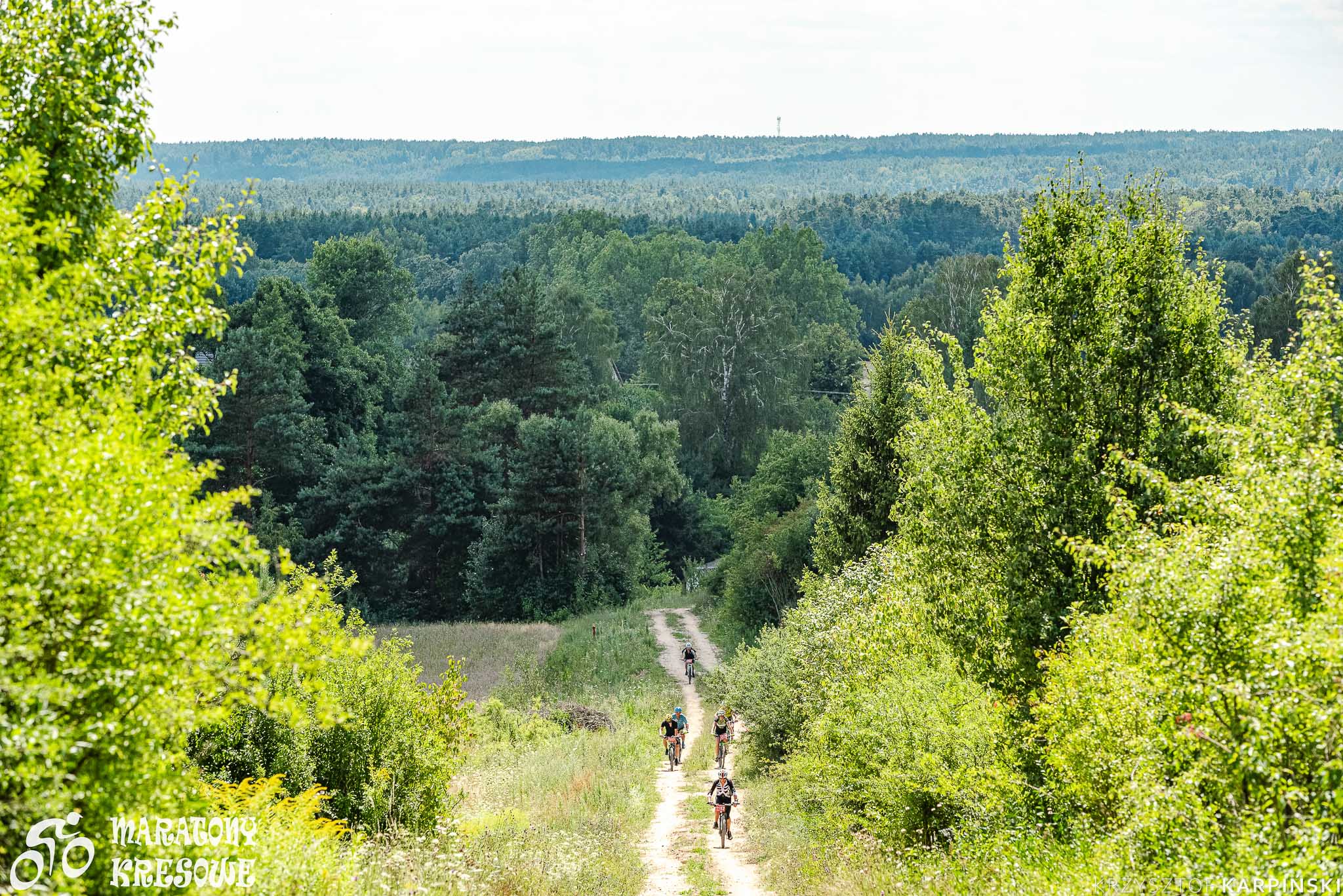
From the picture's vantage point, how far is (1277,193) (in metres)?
183

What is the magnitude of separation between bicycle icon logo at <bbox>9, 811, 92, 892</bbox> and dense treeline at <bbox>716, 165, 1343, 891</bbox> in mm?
6422

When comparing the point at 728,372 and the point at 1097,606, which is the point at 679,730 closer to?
the point at 1097,606

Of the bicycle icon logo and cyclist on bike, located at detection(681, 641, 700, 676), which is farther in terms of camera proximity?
cyclist on bike, located at detection(681, 641, 700, 676)

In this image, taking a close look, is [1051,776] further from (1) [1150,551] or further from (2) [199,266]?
(2) [199,266]

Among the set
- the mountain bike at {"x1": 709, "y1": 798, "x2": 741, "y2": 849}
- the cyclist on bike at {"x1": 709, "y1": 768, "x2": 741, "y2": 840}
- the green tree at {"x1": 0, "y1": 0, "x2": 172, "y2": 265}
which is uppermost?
the green tree at {"x1": 0, "y1": 0, "x2": 172, "y2": 265}

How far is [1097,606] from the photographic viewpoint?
13828mm

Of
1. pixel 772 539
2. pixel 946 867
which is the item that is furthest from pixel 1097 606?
pixel 772 539

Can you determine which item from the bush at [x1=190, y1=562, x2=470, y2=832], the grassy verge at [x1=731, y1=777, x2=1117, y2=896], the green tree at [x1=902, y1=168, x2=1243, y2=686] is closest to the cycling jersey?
the grassy verge at [x1=731, y1=777, x2=1117, y2=896]

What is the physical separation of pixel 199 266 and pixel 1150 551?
7.77 m

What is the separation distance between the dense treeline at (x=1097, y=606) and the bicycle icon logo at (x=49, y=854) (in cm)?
642

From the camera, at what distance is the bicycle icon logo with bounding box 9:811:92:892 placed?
5418 mm

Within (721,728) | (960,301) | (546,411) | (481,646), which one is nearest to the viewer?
(721,728)

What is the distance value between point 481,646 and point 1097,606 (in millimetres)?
30987

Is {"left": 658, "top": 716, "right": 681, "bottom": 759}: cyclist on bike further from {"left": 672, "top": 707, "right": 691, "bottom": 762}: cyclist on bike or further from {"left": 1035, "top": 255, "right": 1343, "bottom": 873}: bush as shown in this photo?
{"left": 1035, "top": 255, "right": 1343, "bottom": 873}: bush
